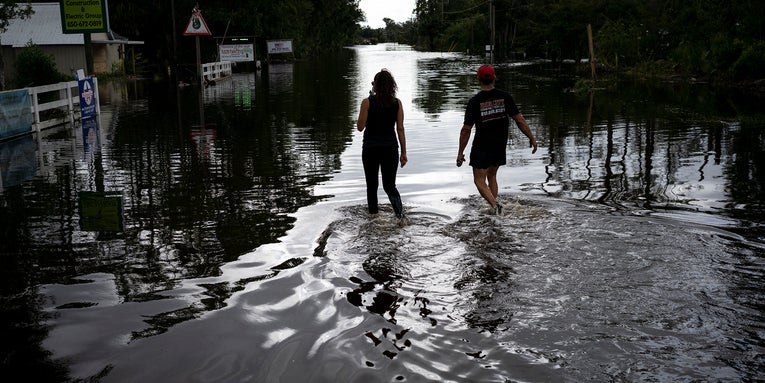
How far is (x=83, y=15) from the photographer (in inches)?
899

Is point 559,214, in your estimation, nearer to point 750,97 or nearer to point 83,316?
point 83,316

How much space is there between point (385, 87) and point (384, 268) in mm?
2379

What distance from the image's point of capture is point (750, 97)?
2434 cm

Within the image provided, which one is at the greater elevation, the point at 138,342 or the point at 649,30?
the point at 649,30

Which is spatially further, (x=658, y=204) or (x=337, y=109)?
(x=337, y=109)

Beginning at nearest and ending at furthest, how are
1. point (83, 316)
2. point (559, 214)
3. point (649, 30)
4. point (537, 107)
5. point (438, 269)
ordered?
point (83, 316) < point (438, 269) < point (559, 214) < point (537, 107) < point (649, 30)

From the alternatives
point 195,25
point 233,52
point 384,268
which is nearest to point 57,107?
point 195,25

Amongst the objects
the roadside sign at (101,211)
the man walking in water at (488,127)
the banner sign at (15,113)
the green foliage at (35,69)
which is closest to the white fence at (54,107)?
the banner sign at (15,113)

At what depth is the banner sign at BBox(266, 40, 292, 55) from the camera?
67.8m

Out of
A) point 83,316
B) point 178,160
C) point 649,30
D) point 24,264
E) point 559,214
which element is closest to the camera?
point 83,316

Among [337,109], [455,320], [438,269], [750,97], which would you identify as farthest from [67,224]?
[750,97]

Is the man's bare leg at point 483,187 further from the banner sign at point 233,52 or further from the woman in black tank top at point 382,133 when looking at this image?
the banner sign at point 233,52

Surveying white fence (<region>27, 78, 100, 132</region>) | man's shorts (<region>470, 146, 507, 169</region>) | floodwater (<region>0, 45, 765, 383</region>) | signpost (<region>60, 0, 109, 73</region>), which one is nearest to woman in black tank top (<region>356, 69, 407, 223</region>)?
floodwater (<region>0, 45, 765, 383</region>)

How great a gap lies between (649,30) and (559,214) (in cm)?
3772
